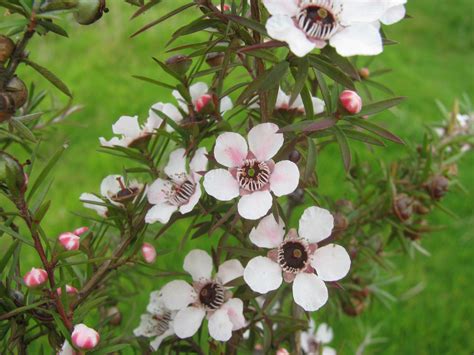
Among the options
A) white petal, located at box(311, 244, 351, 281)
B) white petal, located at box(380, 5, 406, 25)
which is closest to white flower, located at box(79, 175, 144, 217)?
white petal, located at box(311, 244, 351, 281)

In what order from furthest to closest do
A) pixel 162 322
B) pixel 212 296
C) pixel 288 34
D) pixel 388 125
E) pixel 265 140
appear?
pixel 388 125 → pixel 162 322 → pixel 212 296 → pixel 265 140 → pixel 288 34

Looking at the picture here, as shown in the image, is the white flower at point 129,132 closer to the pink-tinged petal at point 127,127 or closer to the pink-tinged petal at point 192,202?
the pink-tinged petal at point 127,127

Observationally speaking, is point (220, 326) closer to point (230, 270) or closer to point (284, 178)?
point (230, 270)

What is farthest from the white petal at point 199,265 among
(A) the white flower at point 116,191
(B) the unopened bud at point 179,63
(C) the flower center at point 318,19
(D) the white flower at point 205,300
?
A: (C) the flower center at point 318,19

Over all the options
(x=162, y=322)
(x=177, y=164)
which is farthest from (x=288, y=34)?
(x=162, y=322)

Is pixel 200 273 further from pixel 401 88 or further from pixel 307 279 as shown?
pixel 401 88
